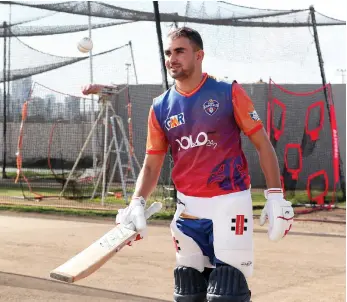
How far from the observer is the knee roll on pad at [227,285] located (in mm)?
3197

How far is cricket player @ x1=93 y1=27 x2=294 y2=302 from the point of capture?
10.7ft

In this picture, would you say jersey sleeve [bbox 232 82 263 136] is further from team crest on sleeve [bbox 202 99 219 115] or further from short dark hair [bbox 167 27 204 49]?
short dark hair [bbox 167 27 204 49]

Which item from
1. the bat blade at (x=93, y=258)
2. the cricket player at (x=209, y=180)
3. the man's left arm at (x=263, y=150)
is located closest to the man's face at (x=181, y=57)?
the cricket player at (x=209, y=180)

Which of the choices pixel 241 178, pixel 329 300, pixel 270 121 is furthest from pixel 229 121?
pixel 270 121

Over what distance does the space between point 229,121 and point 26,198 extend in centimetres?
1015

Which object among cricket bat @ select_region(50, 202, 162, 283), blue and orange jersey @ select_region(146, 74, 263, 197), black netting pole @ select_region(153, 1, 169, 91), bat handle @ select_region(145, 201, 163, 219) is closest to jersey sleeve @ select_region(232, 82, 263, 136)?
blue and orange jersey @ select_region(146, 74, 263, 197)

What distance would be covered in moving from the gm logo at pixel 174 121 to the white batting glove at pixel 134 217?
Answer: 0.45 m

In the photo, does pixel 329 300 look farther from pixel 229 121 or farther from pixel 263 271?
pixel 229 121

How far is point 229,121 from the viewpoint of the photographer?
336 cm

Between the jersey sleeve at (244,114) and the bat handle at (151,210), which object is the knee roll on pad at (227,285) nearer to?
the bat handle at (151,210)

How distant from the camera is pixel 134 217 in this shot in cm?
334

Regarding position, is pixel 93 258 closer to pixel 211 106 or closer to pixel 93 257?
pixel 93 257

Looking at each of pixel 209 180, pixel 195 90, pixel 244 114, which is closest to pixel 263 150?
pixel 244 114

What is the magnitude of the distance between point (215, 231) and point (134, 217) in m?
0.43
